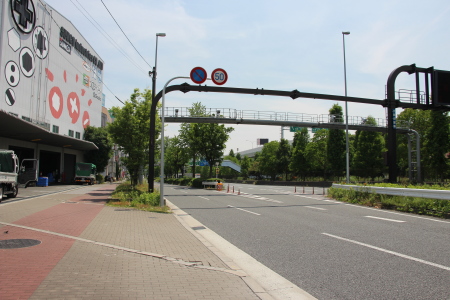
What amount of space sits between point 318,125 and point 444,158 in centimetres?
1776

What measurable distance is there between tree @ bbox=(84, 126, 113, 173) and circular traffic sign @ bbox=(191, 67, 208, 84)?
126 ft

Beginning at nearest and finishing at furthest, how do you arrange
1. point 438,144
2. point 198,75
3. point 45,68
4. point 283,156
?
point 198,75, point 45,68, point 438,144, point 283,156

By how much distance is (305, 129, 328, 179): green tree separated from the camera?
49.2 meters

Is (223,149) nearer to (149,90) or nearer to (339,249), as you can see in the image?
(149,90)

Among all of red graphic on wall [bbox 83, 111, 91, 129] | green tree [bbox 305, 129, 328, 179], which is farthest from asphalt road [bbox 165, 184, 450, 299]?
red graphic on wall [bbox 83, 111, 91, 129]

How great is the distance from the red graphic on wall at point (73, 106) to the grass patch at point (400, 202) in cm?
3795

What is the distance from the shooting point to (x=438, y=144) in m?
39.1

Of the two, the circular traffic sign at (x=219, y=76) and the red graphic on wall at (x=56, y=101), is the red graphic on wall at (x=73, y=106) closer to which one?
the red graphic on wall at (x=56, y=101)

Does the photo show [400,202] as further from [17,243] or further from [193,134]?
[193,134]

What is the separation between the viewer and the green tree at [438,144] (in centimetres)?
3897

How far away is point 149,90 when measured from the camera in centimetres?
2348

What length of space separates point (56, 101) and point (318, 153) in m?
36.3

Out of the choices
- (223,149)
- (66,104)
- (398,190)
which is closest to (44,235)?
(398,190)

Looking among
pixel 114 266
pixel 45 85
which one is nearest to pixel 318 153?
pixel 45 85
